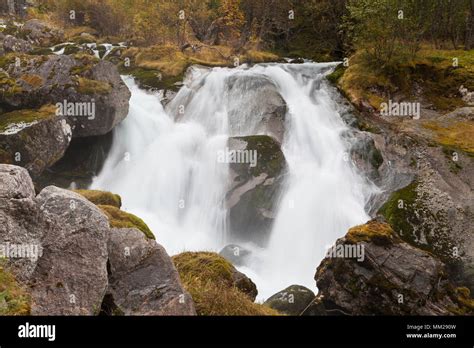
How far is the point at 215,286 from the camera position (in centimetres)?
861

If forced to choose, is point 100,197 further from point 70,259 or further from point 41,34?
point 41,34

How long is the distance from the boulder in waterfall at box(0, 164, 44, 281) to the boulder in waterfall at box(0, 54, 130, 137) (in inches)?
460

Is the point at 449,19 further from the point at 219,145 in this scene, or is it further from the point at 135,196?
the point at 135,196

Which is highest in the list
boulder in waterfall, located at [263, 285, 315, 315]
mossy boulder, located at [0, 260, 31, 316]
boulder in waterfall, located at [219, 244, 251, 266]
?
mossy boulder, located at [0, 260, 31, 316]

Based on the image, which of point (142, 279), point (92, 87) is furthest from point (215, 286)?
point (92, 87)

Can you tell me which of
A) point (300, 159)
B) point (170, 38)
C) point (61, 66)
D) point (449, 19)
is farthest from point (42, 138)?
point (449, 19)

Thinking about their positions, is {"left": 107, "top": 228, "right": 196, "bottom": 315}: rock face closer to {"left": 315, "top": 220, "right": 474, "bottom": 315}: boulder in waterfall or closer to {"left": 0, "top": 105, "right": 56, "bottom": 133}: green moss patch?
{"left": 315, "top": 220, "right": 474, "bottom": 315}: boulder in waterfall

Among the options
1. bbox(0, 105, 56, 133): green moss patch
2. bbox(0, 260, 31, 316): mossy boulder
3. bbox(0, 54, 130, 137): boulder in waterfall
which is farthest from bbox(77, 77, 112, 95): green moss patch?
bbox(0, 260, 31, 316): mossy boulder

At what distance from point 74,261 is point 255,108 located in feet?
56.2

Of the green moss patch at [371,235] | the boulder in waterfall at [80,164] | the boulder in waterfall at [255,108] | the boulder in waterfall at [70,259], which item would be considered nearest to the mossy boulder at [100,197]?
the boulder in waterfall at [80,164]

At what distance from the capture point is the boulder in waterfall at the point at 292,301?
11.1 metres

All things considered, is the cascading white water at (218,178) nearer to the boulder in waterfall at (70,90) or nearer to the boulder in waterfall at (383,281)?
the boulder in waterfall at (70,90)

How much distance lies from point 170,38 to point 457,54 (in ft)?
79.7

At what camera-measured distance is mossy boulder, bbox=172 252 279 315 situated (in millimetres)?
7348
